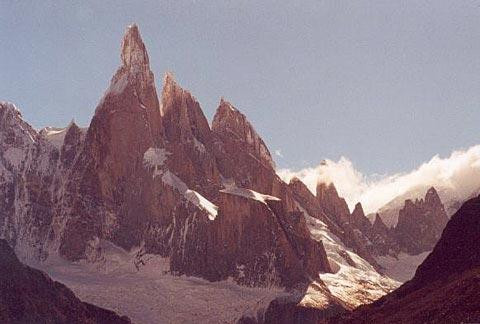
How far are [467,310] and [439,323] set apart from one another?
5.19m

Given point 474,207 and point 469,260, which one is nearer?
point 469,260

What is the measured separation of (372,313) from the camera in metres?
162

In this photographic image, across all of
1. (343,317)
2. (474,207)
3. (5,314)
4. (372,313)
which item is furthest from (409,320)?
(5,314)

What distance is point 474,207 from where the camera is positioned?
180 m

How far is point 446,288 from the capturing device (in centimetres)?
14400

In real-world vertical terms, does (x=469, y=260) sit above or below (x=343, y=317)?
above

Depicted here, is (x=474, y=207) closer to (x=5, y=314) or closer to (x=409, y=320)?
(x=409, y=320)

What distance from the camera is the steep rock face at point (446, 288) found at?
123 metres

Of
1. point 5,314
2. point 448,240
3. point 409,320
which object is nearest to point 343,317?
point 448,240

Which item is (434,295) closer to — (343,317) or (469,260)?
(469,260)

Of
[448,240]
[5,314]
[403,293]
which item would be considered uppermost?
[448,240]

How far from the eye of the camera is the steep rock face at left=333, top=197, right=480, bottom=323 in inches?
4835

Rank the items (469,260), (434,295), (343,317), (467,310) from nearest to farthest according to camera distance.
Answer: (467,310) → (434,295) → (469,260) → (343,317)

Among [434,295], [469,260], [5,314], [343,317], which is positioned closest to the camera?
[434,295]
